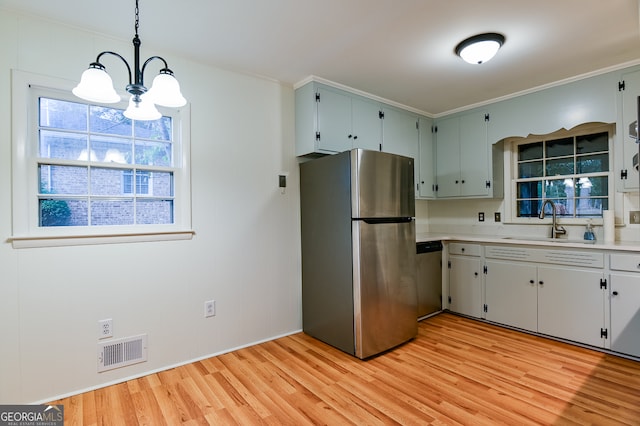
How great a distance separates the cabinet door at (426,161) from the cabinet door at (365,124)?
813 millimetres

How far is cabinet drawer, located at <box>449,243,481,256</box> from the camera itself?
351 centimetres

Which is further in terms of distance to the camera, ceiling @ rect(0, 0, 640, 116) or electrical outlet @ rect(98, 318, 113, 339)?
electrical outlet @ rect(98, 318, 113, 339)

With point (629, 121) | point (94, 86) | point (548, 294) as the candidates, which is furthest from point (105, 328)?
point (629, 121)

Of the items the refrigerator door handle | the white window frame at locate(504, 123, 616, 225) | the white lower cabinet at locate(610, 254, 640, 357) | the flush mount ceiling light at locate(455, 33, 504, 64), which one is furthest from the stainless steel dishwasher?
the flush mount ceiling light at locate(455, 33, 504, 64)

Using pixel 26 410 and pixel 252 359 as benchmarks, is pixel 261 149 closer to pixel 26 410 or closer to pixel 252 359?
pixel 252 359

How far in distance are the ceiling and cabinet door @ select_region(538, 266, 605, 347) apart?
5.92 feet

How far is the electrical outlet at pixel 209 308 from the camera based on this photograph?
2.73 m

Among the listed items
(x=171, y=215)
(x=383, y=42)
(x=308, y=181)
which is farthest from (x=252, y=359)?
(x=383, y=42)

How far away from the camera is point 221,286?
111 inches

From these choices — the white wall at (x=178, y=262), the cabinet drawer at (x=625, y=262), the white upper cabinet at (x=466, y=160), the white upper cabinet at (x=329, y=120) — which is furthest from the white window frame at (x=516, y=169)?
the white wall at (x=178, y=262)

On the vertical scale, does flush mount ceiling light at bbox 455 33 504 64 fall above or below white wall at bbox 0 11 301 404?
above

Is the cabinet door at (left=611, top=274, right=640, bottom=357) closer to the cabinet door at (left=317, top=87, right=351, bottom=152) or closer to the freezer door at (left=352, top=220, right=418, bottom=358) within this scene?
the freezer door at (left=352, top=220, right=418, bottom=358)

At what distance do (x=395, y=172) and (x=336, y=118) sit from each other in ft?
2.70

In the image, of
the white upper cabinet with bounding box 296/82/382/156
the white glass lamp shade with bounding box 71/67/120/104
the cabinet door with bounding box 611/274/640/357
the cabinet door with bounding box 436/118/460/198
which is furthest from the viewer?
the cabinet door with bounding box 436/118/460/198
